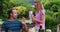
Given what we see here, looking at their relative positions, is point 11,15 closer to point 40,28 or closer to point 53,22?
point 40,28

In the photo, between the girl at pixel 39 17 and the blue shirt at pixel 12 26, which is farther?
the girl at pixel 39 17

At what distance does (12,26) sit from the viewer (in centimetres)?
201

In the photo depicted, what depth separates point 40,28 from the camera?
2154 millimetres

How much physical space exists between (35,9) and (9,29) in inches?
18.2

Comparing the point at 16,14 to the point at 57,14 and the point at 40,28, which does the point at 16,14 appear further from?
the point at 57,14

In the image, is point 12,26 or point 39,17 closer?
point 12,26

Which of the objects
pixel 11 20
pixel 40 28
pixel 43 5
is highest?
pixel 43 5

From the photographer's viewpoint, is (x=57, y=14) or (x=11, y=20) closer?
(x=11, y=20)

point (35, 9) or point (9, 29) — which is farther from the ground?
point (35, 9)

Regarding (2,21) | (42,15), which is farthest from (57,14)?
(2,21)

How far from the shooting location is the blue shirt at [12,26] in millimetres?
2002

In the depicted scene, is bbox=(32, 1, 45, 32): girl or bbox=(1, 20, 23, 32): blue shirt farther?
bbox=(32, 1, 45, 32): girl

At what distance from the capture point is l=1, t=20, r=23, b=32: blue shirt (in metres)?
2.00

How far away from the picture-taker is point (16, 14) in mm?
2072
